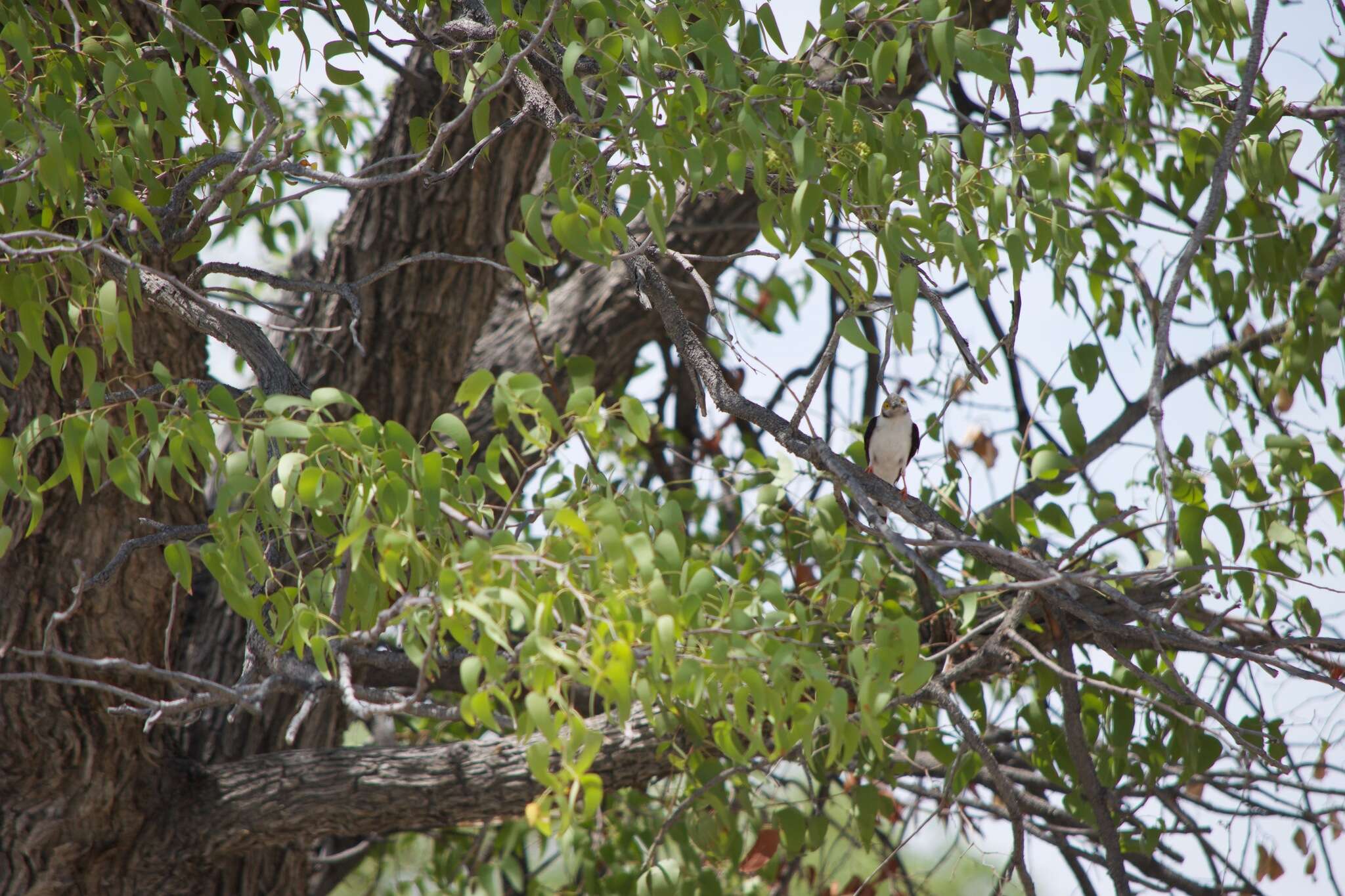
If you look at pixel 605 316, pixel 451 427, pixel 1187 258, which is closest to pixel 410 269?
pixel 605 316

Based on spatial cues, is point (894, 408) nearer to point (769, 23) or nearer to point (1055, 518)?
point (1055, 518)

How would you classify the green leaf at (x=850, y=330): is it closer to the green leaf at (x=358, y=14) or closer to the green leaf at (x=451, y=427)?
the green leaf at (x=451, y=427)

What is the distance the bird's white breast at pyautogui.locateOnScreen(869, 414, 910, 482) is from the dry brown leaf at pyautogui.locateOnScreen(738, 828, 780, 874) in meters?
1.33

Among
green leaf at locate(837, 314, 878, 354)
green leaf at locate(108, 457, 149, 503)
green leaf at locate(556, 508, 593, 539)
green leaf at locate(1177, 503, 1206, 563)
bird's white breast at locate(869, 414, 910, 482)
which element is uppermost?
bird's white breast at locate(869, 414, 910, 482)

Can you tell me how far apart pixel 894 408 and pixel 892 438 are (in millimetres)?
169

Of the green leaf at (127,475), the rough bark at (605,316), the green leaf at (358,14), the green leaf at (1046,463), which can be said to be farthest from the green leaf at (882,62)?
Result: the rough bark at (605,316)

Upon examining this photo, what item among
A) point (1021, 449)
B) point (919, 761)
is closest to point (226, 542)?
point (1021, 449)

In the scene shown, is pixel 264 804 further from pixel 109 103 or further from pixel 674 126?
pixel 674 126

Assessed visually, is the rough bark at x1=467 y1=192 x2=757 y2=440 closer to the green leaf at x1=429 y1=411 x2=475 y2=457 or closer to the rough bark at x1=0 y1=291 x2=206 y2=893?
the rough bark at x1=0 y1=291 x2=206 y2=893

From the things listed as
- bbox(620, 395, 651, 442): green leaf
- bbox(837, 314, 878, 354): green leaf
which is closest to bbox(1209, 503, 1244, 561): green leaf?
bbox(837, 314, 878, 354): green leaf

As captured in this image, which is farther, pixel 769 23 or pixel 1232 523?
pixel 1232 523

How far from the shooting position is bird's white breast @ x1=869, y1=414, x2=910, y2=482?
4246 mm

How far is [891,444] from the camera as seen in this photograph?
4.33 m

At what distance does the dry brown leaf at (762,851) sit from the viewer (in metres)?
3.45
